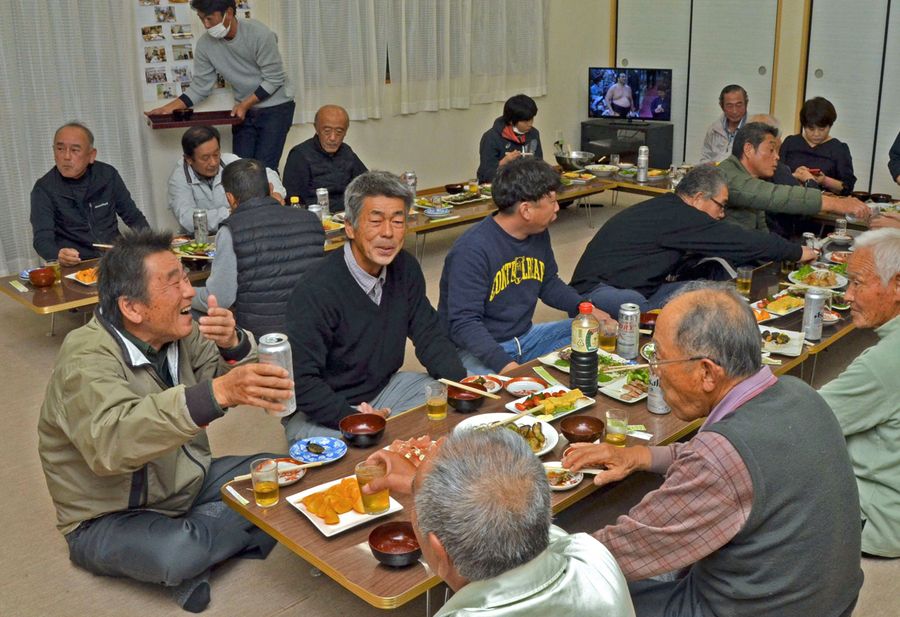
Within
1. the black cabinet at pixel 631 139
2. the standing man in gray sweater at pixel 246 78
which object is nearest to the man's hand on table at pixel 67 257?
the standing man in gray sweater at pixel 246 78

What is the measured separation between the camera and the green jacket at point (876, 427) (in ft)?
9.15

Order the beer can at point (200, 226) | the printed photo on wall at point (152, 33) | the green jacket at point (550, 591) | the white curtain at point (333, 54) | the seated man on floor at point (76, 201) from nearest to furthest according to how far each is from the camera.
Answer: the green jacket at point (550, 591) → the beer can at point (200, 226) → the seated man on floor at point (76, 201) → the printed photo on wall at point (152, 33) → the white curtain at point (333, 54)

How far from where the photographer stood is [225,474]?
3318 millimetres

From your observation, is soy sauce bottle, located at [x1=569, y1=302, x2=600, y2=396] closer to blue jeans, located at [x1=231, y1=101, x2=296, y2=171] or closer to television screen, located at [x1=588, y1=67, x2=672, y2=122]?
blue jeans, located at [x1=231, y1=101, x2=296, y2=171]

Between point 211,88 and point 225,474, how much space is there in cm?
479

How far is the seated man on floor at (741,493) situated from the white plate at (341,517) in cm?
60

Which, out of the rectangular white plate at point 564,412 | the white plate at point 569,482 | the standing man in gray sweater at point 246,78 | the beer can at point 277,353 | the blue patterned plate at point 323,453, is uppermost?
the standing man in gray sweater at point 246,78

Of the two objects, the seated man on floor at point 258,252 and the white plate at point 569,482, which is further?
the seated man on floor at point 258,252

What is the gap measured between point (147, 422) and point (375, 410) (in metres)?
0.98

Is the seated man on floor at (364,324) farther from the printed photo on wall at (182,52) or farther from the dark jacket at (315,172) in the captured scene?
the printed photo on wall at (182,52)

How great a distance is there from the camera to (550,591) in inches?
62.2

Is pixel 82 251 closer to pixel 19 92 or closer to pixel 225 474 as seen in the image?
pixel 19 92

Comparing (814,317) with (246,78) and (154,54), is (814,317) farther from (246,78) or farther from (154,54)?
(154,54)

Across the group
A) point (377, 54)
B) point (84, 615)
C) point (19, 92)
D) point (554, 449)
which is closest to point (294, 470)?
point (554, 449)
